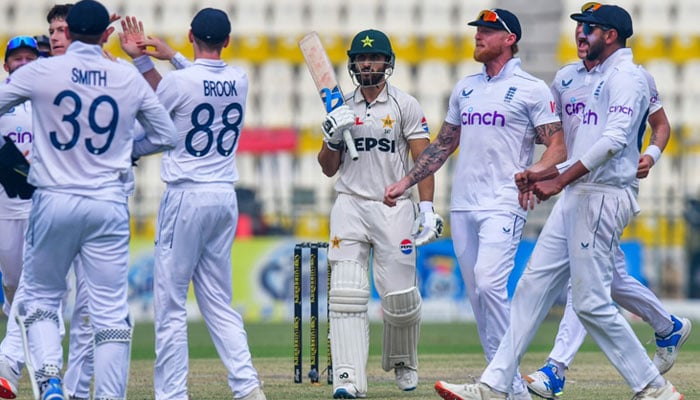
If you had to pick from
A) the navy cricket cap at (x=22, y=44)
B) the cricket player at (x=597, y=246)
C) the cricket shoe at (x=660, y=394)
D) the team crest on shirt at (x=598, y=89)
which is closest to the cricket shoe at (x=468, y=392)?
the cricket player at (x=597, y=246)

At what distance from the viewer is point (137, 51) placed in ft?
30.3

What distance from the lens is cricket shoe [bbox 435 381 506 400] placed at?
28.6 ft

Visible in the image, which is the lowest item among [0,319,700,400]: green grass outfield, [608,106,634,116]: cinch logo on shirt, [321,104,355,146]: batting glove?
[0,319,700,400]: green grass outfield

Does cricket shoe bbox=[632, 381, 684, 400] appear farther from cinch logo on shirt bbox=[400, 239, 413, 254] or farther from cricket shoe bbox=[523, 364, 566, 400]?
cinch logo on shirt bbox=[400, 239, 413, 254]

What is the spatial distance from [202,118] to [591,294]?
8.17 ft

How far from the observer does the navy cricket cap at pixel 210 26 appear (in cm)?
903

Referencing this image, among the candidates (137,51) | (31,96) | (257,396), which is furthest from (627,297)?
(31,96)

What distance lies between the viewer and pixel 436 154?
390 inches

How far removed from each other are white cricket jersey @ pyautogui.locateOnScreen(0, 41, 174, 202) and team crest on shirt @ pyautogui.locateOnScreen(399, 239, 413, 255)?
2747mm

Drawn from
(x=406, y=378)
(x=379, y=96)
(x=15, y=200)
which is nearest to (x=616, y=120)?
(x=379, y=96)

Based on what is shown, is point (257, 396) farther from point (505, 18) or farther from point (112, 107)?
point (505, 18)

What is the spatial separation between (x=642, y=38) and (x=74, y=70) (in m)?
33.8

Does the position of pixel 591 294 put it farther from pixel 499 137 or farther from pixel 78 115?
pixel 78 115

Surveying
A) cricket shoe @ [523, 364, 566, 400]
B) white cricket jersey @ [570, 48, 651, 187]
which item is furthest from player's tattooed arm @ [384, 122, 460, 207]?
A: cricket shoe @ [523, 364, 566, 400]
